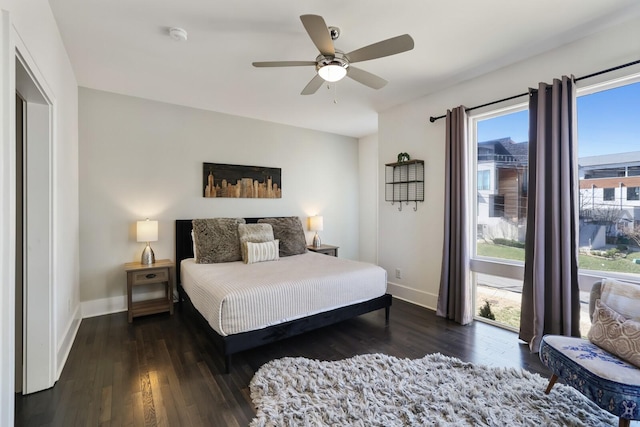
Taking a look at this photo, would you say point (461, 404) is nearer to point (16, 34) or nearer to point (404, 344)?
point (404, 344)

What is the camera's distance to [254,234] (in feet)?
12.8

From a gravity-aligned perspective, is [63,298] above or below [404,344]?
above

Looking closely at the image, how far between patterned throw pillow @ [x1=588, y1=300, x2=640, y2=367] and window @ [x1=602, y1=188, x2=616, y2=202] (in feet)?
3.52

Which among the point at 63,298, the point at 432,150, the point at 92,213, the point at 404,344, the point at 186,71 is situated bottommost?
the point at 404,344

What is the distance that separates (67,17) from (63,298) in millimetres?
2280

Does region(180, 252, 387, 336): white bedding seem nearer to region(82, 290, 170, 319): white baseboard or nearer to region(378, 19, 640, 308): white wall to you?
region(82, 290, 170, 319): white baseboard

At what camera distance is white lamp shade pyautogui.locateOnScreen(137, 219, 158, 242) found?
3.54 metres

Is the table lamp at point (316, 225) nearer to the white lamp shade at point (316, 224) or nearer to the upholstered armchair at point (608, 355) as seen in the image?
the white lamp shade at point (316, 224)

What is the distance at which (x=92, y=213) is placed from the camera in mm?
3516

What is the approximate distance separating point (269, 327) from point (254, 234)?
1.62 m

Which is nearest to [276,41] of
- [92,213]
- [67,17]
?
[67,17]

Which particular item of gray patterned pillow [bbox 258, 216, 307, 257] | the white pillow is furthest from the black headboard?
gray patterned pillow [bbox 258, 216, 307, 257]

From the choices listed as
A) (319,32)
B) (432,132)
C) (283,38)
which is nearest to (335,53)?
(319,32)

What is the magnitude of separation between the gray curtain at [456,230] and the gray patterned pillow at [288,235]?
6.44 ft
